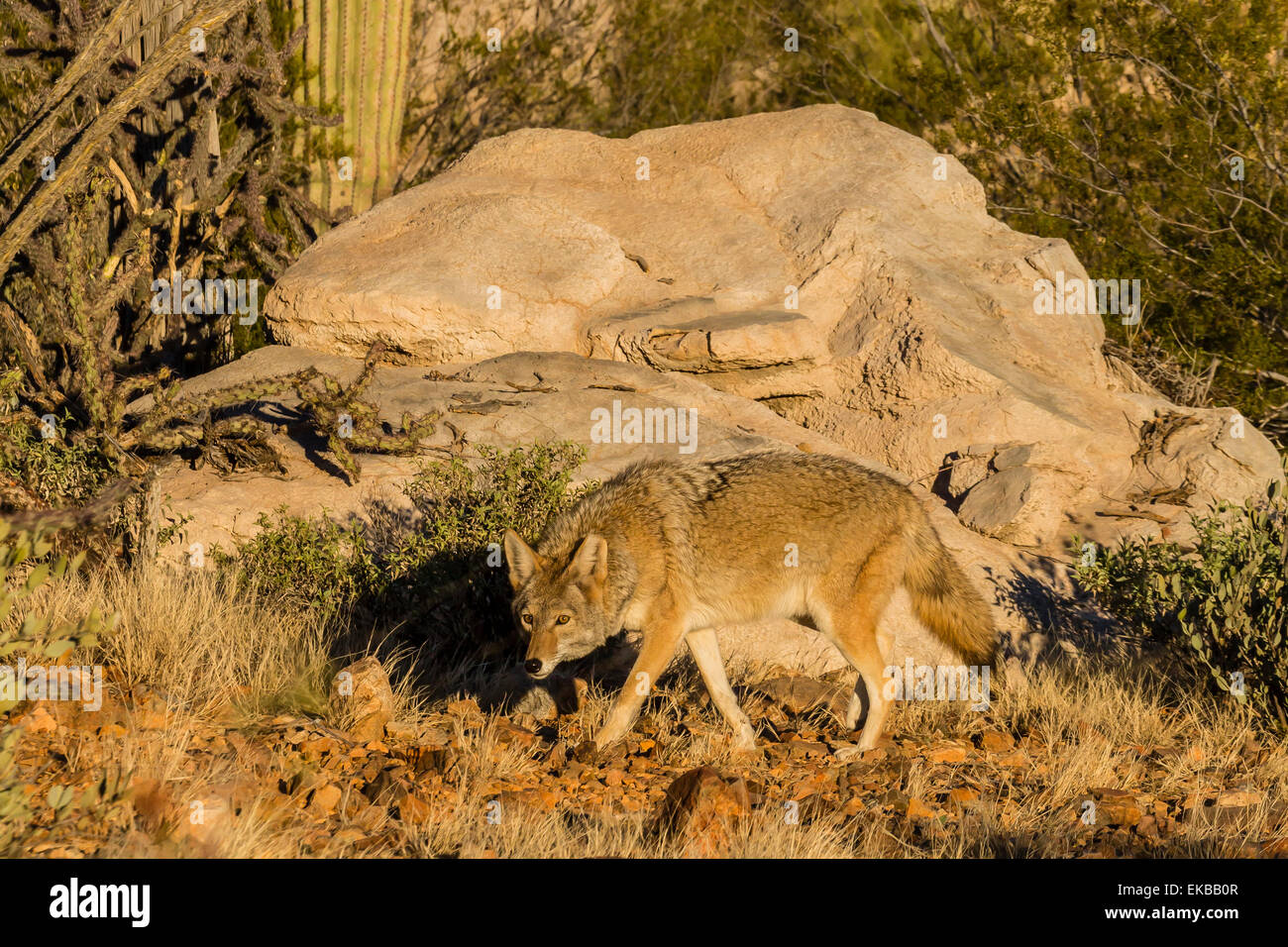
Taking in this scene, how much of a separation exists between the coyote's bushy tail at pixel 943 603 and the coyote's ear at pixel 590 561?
180 cm

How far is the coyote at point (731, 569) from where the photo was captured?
599 centimetres

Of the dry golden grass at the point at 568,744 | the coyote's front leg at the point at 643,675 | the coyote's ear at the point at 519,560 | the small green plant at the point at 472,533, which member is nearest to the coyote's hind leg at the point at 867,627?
the dry golden grass at the point at 568,744

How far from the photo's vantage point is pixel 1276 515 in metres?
8.07

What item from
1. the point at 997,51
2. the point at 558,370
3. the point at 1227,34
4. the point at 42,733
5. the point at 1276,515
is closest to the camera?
the point at 42,733

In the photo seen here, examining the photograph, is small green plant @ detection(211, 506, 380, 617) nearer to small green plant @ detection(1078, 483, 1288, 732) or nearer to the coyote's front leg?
the coyote's front leg

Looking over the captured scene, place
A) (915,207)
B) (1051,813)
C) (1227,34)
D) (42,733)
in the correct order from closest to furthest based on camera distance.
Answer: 1. (42,733)
2. (1051,813)
3. (915,207)
4. (1227,34)

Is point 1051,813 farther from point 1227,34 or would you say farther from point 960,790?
point 1227,34

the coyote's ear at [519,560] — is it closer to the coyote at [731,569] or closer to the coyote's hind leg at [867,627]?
the coyote at [731,569]

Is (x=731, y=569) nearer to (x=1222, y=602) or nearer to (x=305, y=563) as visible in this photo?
(x=305, y=563)

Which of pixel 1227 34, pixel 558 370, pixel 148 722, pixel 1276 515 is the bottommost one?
pixel 148 722

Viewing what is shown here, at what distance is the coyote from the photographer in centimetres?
599

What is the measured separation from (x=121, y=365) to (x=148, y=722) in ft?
20.6

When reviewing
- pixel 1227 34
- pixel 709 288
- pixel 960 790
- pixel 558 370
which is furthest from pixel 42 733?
pixel 1227 34

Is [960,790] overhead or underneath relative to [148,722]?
underneath
